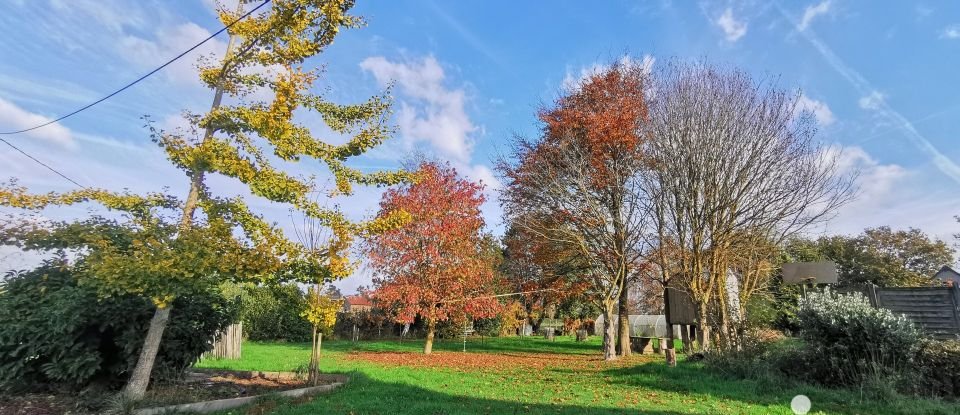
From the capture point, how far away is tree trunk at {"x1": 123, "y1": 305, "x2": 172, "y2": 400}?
21.1 feet

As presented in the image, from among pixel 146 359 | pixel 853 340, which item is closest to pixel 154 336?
pixel 146 359

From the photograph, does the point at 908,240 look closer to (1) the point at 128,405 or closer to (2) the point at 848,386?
(2) the point at 848,386

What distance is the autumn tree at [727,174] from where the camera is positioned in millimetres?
12141

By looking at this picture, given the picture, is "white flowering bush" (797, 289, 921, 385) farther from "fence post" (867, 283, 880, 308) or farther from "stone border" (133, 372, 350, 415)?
"stone border" (133, 372, 350, 415)

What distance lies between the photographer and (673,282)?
16047 millimetres

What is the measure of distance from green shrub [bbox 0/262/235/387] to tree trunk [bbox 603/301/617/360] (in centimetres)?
1233

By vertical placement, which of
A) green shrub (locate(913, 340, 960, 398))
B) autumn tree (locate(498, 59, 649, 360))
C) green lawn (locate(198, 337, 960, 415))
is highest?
autumn tree (locate(498, 59, 649, 360))

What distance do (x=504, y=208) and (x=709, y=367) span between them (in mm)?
10636

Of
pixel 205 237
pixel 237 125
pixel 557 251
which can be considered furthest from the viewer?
pixel 557 251

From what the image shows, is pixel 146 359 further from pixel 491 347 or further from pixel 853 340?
pixel 491 347

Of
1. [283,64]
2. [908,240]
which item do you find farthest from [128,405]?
[908,240]

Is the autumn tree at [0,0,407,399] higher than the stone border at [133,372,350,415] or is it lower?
higher

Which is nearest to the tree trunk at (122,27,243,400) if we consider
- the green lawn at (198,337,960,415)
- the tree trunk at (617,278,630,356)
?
the green lawn at (198,337,960,415)

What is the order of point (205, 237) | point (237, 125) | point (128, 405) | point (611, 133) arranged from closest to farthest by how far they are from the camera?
point (128, 405)
point (205, 237)
point (237, 125)
point (611, 133)
